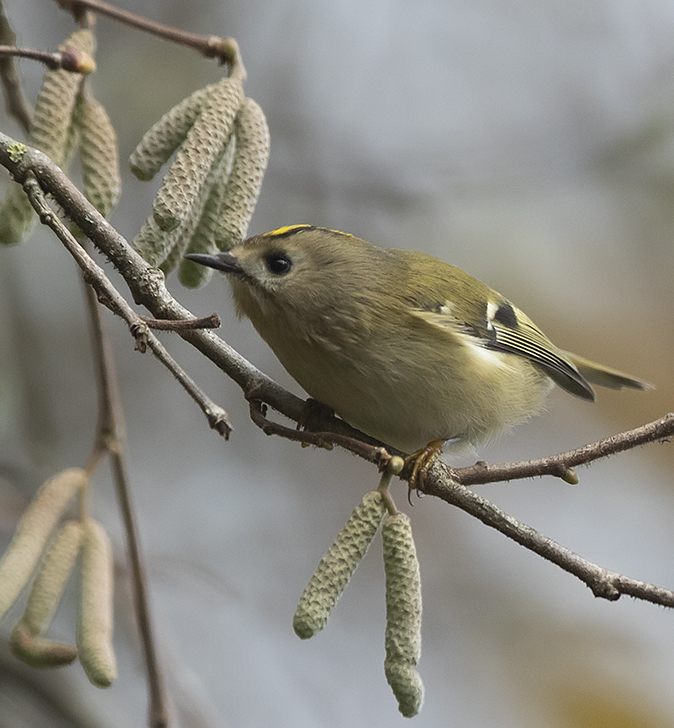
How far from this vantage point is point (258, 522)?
3289mm

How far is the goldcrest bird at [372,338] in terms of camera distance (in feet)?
4.61

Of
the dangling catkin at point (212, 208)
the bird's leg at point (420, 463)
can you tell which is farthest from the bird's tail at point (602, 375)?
the dangling catkin at point (212, 208)

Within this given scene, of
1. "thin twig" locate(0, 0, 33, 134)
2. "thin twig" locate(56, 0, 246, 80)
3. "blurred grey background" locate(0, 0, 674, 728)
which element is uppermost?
"thin twig" locate(56, 0, 246, 80)

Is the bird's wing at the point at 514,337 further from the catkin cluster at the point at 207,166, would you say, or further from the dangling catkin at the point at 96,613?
the dangling catkin at the point at 96,613

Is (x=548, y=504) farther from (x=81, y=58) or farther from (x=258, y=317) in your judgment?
(x=81, y=58)

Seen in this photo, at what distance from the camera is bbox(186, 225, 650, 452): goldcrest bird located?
1405 millimetres

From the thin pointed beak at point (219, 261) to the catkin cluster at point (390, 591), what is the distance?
436 millimetres

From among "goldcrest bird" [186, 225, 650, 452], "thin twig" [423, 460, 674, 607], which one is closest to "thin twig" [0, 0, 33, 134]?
"goldcrest bird" [186, 225, 650, 452]

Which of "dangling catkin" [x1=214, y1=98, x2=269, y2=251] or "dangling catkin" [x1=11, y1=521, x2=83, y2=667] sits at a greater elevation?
"dangling catkin" [x1=214, y1=98, x2=269, y2=251]

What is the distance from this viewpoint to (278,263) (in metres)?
1.45

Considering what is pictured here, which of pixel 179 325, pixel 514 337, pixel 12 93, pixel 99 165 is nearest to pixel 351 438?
pixel 179 325

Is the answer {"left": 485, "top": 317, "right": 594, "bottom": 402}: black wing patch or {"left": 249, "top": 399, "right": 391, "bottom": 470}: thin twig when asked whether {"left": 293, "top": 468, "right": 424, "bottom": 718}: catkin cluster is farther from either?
{"left": 485, "top": 317, "right": 594, "bottom": 402}: black wing patch

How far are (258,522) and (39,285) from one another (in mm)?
1337

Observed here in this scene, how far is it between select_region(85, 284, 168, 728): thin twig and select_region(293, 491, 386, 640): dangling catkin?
1.50 ft
